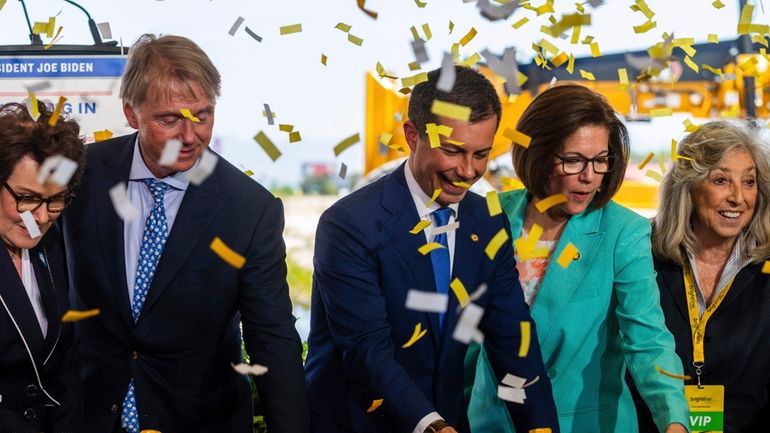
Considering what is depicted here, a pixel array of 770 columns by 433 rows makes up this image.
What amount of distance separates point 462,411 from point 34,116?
1304 mm

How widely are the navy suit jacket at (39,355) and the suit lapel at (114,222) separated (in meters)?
0.12

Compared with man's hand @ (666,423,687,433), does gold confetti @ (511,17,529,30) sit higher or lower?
higher

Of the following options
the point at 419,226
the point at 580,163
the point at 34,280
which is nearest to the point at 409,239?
the point at 419,226

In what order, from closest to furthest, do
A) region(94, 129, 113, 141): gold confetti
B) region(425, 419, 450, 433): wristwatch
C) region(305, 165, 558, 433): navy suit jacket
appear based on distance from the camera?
1. region(425, 419, 450, 433): wristwatch
2. region(305, 165, 558, 433): navy suit jacket
3. region(94, 129, 113, 141): gold confetti

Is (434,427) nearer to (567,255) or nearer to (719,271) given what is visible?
(567,255)

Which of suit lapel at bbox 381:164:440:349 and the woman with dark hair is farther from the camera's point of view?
suit lapel at bbox 381:164:440:349

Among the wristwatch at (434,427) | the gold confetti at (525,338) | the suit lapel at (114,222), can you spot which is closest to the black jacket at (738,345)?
the gold confetti at (525,338)

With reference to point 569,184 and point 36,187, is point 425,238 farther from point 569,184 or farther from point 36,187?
point 36,187

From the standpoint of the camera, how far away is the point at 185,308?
2490 millimetres

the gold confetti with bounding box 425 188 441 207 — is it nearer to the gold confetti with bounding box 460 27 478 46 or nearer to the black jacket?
the gold confetti with bounding box 460 27 478 46

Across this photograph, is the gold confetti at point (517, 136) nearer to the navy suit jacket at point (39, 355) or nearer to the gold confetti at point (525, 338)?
the gold confetti at point (525, 338)

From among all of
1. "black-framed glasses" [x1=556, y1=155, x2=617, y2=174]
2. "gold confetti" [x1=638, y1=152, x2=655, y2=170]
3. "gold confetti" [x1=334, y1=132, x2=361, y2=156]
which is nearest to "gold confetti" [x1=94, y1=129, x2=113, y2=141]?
"gold confetti" [x1=334, y1=132, x2=361, y2=156]

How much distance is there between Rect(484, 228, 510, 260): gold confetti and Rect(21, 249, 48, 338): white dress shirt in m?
1.07

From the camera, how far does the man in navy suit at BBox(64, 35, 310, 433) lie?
8.04 ft
